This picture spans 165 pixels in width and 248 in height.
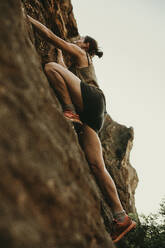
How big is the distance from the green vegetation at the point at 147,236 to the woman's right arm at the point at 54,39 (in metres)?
5.39

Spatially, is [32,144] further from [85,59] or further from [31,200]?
[85,59]

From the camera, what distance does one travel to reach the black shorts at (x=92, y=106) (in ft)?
8.36

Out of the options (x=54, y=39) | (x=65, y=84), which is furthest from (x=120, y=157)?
(x=54, y=39)

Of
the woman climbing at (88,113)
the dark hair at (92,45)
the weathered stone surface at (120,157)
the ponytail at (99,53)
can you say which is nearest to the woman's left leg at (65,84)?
the woman climbing at (88,113)

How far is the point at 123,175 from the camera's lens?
6250mm

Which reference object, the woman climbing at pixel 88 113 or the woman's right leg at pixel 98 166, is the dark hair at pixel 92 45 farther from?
the woman's right leg at pixel 98 166

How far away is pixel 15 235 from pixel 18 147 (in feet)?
1.29

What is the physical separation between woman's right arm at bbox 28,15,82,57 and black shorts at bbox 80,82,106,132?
93cm

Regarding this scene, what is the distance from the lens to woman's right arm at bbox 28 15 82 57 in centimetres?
273

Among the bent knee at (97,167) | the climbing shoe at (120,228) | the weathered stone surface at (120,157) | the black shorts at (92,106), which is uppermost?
the black shorts at (92,106)

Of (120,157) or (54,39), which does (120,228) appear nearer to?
(54,39)

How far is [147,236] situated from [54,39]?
6434 mm

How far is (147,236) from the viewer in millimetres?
5301

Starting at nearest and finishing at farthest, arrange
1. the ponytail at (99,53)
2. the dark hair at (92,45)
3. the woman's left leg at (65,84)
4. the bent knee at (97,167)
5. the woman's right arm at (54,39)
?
the woman's left leg at (65,84) < the bent knee at (97,167) < the woman's right arm at (54,39) < the dark hair at (92,45) < the ponytail at (99,53)
